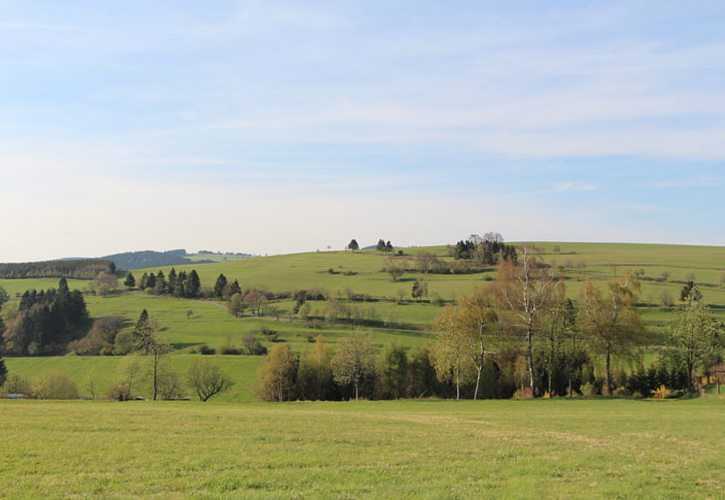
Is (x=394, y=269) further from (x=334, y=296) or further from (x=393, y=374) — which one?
(x=393, y=374)

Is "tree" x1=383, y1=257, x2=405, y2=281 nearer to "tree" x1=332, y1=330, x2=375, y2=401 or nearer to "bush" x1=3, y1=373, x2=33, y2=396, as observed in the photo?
"tree" x1=332, y1=330, x2=375, y2=401

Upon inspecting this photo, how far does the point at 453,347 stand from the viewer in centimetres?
5556

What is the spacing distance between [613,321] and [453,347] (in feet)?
50.7

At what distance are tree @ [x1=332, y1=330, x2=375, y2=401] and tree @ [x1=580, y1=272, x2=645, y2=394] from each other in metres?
27.4

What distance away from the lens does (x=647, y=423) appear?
27078 mm

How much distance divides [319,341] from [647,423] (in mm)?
55445

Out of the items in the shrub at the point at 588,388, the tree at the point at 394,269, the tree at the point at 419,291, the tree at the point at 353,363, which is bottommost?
the shrub at the point at 588,388

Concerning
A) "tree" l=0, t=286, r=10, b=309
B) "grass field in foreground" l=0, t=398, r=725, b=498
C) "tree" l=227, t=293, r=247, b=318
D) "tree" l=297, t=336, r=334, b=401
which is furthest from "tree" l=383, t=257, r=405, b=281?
"grass field in foreground" l=0, t=398, r=725, b=498

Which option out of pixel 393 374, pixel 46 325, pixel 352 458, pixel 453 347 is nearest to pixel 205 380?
pixel 393 374

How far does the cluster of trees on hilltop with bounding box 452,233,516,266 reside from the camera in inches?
7067

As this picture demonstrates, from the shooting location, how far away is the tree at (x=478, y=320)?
54.3 metres

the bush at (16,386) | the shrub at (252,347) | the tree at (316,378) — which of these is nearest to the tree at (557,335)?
the tree at (316,378)

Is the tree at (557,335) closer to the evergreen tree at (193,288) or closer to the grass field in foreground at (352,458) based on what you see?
the grass field in foreground at (352,458)

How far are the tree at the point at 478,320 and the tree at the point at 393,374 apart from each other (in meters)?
18.9
